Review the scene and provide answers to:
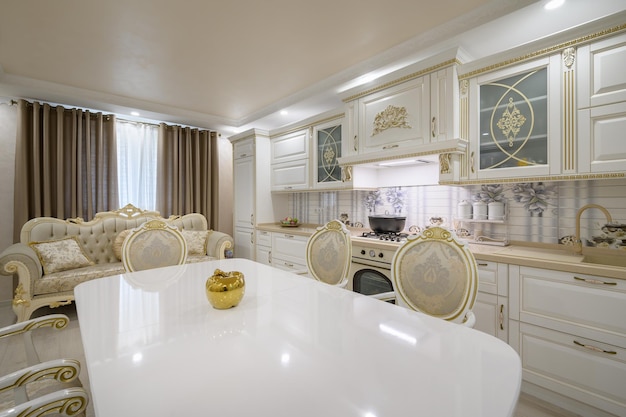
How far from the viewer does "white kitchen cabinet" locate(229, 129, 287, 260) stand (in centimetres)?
425

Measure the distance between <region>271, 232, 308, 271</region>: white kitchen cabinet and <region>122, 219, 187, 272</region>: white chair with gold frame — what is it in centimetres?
149

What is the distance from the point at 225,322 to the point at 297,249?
2.50m

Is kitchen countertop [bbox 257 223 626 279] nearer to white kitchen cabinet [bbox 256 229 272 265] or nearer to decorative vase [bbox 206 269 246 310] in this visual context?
decorative vase [bbox 206 269 246 310]

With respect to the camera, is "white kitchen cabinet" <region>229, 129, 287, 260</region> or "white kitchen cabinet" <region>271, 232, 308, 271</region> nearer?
"white kitchen cabinet" <region>271, 232, 308, 271</region>

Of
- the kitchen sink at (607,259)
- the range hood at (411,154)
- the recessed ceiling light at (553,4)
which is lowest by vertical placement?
the kitchen sink at (607,259)

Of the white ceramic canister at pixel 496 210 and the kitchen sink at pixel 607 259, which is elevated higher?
the white ceramic canister at pixel 496 210

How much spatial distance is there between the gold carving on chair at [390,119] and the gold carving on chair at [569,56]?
1037mm

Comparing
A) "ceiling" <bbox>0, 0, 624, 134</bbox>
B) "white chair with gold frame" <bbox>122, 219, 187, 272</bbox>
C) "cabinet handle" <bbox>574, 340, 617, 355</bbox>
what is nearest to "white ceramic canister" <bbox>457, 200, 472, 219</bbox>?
"cabinet handle" <bbox>574, 340, 617, 355</bbox>

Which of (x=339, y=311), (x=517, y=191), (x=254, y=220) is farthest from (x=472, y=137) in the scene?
(x=254, y=220)

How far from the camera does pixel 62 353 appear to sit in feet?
7.95

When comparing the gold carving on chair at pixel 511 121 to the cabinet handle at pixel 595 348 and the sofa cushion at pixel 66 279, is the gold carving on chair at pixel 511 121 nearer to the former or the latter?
the cabinet handle at pixel 595 348

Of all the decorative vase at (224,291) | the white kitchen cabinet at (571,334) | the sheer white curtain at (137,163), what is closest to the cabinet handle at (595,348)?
the white kitchen cabinet at (571,334)

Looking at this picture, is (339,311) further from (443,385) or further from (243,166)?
(243,166)

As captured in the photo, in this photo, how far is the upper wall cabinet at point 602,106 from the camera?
5.50ft
